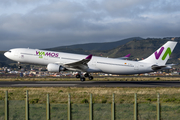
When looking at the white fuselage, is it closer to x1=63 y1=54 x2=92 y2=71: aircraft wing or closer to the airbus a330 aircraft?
the airbus a330 aircraft

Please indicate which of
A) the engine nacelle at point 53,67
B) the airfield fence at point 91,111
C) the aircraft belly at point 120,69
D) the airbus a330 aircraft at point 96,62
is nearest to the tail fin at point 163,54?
the airbus a330 aircraft at point 96,62

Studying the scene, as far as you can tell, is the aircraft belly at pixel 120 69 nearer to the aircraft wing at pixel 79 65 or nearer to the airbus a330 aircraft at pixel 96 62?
the airbus a330 aircraft at pixel 96 62

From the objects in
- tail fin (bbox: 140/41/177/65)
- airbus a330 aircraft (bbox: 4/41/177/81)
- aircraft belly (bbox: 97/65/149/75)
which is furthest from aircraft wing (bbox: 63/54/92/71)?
tail fin (bbox: 140/41/177/65)

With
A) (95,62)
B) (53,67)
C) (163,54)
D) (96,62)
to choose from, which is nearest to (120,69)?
(96,62)

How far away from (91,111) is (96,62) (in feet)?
122

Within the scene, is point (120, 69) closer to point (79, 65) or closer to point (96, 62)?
point (96, 62)

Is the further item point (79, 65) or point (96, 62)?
point (96, 62)

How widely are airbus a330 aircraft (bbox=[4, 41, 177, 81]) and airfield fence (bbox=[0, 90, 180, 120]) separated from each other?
3402 cm

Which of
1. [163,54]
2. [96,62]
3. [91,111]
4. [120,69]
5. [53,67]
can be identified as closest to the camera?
[91,111]

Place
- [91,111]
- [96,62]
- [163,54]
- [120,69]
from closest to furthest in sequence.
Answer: [91,111]
[163,54]
[120,69]
[96,62]

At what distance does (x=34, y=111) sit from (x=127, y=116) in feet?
14.9

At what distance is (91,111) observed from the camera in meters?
11.7

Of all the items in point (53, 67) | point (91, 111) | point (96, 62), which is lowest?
point (91, 111)

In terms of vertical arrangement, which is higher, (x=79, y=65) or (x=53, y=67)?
(x=79, y=65)
